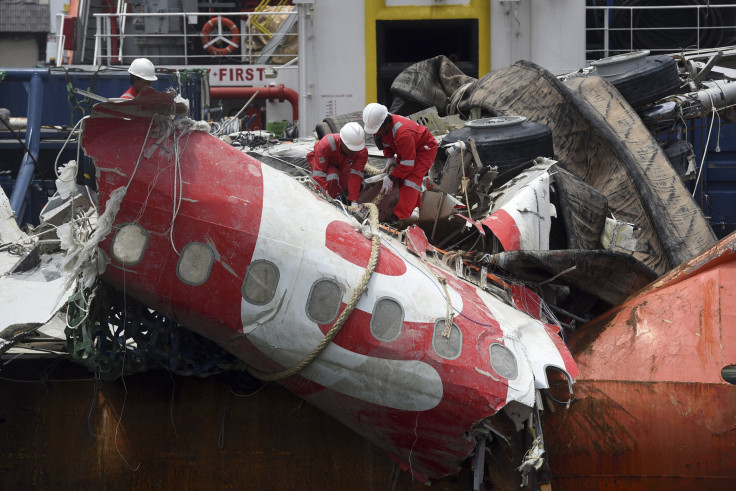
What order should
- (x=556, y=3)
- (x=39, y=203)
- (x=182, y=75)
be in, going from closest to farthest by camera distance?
(x=39, y=203) < (x=182, y=75) < (x=556, y=3)

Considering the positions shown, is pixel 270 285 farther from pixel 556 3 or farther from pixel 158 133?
pixel 556 3

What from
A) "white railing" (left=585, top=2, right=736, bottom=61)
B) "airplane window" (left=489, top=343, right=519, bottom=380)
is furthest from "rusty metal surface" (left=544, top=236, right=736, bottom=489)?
"white railing" (left=585, top=2, right=736, bottom=61)

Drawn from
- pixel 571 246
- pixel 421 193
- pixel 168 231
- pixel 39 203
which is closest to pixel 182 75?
pixel 39 203

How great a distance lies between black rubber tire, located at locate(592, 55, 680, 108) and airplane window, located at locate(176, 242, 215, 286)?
5.26 metres

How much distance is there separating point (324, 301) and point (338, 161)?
2502 mm

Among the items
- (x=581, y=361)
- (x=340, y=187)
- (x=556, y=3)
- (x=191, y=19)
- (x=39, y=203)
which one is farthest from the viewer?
(x=191, y=19)

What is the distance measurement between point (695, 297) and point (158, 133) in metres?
3.00

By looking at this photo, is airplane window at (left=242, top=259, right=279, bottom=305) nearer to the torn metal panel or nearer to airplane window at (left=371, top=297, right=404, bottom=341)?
the torn metal panel

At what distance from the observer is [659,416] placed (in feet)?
16.3

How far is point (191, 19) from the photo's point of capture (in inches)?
629

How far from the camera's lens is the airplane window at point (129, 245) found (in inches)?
178

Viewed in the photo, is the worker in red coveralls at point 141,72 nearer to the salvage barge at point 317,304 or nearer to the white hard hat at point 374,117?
the white hard hat at point 374,117

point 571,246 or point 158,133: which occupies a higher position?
point 158,133

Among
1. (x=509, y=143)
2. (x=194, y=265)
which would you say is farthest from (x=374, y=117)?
(x=194, y=265)
